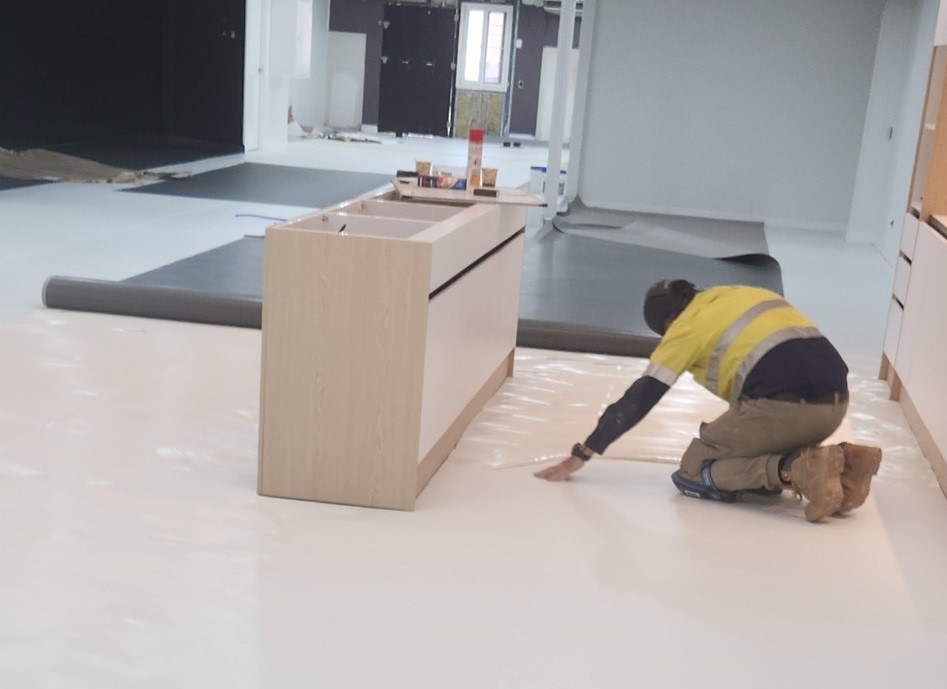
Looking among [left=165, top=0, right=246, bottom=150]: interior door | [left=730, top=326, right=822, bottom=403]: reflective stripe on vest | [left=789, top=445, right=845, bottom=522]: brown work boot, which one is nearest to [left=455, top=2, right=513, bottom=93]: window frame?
[left=165, top=0, right=246, bottom=150]: interior door

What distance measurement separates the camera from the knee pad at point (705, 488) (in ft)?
10.9

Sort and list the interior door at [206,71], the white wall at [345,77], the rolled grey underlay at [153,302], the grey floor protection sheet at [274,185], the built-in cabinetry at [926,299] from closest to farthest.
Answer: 1. the built-in cabinetry at [926,299]
2. the rolled grey underlay at [153,302]
3. the grey floor protection sheet at [274,185]
4. the interior door at [206,71]
5. the white wall at [345,77]

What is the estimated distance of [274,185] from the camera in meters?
10.5

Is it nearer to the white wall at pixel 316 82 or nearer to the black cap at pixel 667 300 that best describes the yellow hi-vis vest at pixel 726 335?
the black cap at pixel 667 300

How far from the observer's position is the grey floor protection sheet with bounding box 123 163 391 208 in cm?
952

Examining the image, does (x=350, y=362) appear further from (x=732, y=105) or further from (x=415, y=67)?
(x=415, y=67)

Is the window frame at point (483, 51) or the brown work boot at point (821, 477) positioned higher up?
the window frame at point (483, 51)

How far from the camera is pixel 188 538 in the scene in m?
2.80

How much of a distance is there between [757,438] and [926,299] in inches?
50.1

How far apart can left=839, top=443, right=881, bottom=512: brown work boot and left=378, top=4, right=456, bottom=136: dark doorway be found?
15.8 m

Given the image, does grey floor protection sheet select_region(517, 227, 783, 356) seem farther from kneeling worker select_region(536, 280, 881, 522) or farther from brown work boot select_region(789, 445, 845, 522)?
brown work boot select_region(789, 445, 845, 522)

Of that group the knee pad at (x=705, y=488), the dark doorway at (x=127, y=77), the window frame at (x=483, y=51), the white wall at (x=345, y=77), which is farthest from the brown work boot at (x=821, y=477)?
the white wall at (x=345, y=77)

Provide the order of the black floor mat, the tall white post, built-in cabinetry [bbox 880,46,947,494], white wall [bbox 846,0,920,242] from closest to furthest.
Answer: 1. built-in cabinetry [bbox 880,46,947,494]
2. the tall white post
3. the black floor mat
4. white wall [bbox 846,0,920,242]

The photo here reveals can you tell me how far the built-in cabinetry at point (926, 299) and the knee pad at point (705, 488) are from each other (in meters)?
0.79
